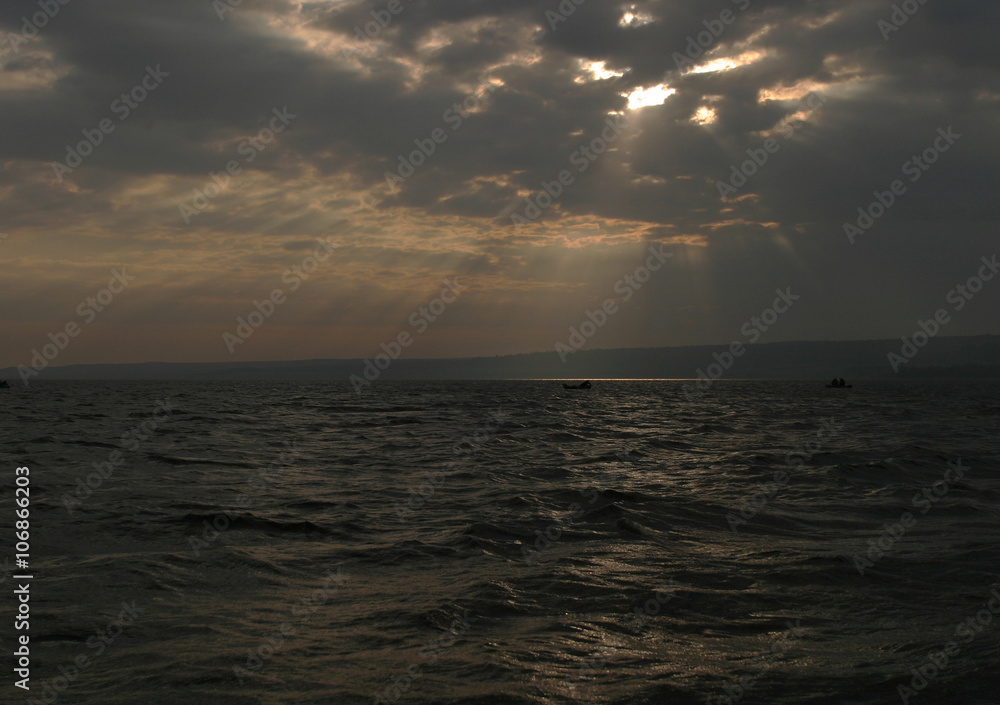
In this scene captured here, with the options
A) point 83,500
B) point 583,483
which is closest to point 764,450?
point 583,483

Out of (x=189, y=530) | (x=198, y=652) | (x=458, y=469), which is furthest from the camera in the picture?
(x=458, y=469)

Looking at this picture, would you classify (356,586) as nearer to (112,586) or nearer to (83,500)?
(112,586)

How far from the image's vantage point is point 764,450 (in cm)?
2530

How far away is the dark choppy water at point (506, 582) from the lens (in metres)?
6.16

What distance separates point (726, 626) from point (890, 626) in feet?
6.17
